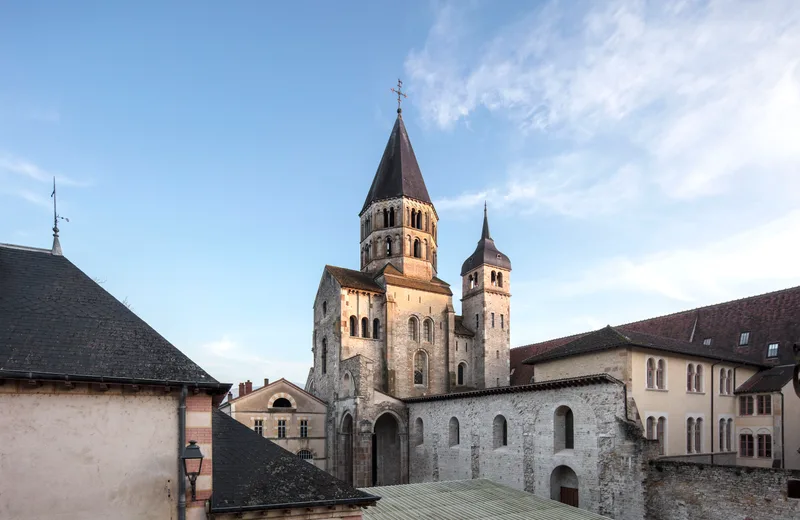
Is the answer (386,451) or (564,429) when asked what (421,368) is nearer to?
(386,451)

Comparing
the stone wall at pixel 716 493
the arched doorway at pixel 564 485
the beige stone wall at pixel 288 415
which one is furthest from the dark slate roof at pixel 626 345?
the beige stone wall at pixel 288 415

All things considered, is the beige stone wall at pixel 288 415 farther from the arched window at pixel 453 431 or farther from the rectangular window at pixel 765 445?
the rectangular window at pixel 765 445

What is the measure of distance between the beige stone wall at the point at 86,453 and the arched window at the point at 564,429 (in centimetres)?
1814

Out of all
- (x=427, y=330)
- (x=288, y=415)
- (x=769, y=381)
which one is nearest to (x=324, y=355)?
(x=288, y=415)

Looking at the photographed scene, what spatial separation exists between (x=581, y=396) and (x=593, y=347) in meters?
2.34

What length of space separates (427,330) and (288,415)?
1234 cm

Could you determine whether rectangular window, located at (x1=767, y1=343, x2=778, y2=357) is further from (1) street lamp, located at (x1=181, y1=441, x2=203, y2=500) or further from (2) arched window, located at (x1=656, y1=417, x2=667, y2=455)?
(1) street lamp, located at (x1=181, y1=441, x2=203, y2=500)

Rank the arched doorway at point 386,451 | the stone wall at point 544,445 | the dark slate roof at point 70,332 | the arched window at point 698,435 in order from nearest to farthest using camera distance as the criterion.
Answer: the dark slate roof at point 70,332
the stone wall at point 544,445
the arched window at point 698,435
the arched doorway at point 386,451

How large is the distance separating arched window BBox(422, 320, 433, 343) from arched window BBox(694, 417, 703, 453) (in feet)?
66.1

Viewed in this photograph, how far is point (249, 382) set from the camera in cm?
3822

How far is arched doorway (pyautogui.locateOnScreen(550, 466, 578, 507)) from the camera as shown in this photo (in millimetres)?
22719

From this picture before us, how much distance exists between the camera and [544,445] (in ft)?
77.9

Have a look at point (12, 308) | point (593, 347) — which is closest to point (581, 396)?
point (593, 347)

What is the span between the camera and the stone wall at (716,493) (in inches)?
663
